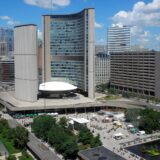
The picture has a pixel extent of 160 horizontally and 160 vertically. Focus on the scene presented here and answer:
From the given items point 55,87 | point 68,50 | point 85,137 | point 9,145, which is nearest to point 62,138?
point 85,137

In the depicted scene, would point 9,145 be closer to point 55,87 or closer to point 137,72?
point 55,87

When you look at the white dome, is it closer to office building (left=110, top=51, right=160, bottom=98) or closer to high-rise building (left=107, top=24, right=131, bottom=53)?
office building (left=110, top=51, right=160, bottom=98)

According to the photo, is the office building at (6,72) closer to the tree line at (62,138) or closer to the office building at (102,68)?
the office building at (102,68)

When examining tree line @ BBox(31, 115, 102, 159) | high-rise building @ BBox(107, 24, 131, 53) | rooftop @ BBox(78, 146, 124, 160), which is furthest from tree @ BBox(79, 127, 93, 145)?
high-rise building @ BBox(107, 24, 131, 53)

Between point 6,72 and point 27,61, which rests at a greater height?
point 27,61

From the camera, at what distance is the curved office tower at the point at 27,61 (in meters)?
68.3

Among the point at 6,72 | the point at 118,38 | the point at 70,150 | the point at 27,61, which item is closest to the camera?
the point at 70,150

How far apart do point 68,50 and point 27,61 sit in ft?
58.0

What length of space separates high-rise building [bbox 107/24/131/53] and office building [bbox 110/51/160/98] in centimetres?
7866

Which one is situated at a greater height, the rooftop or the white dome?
the white dome

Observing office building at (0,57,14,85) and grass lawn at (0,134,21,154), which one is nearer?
grass lawn at (0,134,21,154)

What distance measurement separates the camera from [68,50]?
83.5m

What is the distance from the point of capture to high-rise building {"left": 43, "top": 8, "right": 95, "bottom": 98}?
75750 millimetres

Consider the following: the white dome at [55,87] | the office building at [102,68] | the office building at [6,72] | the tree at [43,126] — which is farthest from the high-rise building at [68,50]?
the office building at [102,68]
